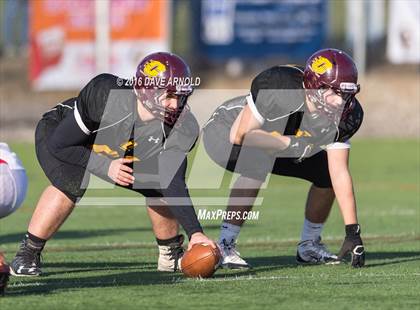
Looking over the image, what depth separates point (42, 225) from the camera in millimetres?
8492

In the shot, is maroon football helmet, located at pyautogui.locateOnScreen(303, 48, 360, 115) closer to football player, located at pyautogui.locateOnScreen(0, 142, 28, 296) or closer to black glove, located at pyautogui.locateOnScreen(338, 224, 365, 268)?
black glove, located at pyautogui.locateOnScreen(338, 224, 365, 268)

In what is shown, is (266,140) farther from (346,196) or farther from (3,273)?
(3,273)

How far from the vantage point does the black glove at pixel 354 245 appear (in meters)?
8.64

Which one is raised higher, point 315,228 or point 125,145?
point 125,145

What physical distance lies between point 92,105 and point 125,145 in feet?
1.42

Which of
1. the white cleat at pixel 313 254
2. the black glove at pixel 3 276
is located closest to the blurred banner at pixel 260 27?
the white cleat at pixel 313 254

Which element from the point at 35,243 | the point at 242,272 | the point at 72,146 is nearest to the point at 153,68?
the point at 72,146

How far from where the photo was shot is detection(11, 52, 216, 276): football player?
26.9 feet

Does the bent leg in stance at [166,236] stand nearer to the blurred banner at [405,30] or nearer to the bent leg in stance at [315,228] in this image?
the bent leg in stance at [315,228]

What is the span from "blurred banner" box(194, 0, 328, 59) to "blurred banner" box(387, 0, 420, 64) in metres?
1.76

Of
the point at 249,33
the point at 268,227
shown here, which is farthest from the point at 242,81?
the point at 268,227

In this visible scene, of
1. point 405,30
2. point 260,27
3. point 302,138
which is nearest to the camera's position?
point 302,138

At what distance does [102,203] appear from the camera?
15.8m

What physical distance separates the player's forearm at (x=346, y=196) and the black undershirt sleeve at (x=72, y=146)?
1.78 metres
